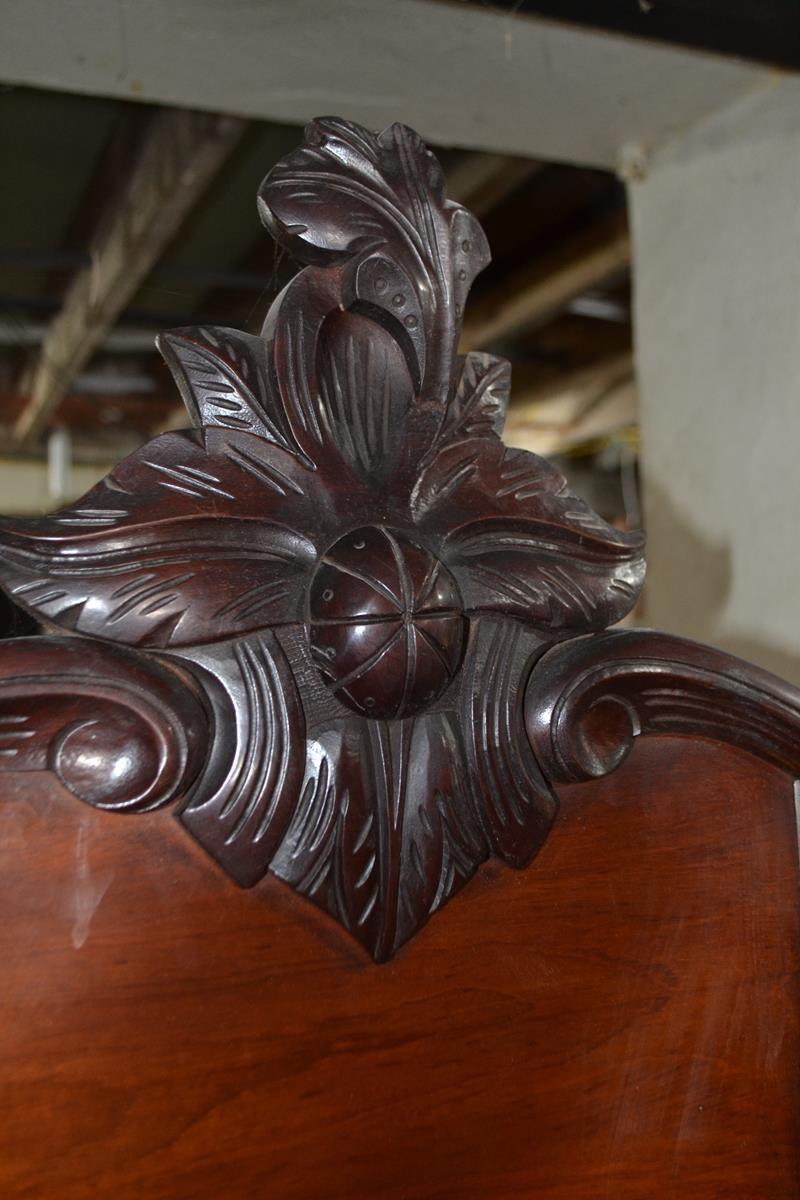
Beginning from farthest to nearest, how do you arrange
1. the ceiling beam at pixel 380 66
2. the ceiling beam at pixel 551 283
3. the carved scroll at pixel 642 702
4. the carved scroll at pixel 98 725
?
the ceiling beam at pixel 551 283 < the ceiling beam at pixel 380 66 < the carved scroll at pixel 642 702 < the carved scroll at pixel 98 725

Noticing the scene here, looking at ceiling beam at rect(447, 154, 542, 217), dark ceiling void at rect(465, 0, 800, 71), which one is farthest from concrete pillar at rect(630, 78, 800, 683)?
ceiling beam at rect(447, 154, 542, 217)

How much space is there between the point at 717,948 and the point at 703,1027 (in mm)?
44

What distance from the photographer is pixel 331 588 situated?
506 mm

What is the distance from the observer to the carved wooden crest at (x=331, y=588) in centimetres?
47

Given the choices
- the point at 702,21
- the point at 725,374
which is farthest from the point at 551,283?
the point at 702,21

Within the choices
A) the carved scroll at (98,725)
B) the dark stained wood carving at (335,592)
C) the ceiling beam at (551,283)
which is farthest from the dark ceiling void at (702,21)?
the carved scroll at (98,725)

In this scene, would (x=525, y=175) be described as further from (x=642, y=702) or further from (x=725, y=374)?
(x=642, y=702)

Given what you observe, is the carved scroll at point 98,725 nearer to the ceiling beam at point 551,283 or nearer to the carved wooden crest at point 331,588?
the carved wooden crest at point 331,588

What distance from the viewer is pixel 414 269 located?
54cm

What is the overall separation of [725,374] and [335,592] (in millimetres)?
1243

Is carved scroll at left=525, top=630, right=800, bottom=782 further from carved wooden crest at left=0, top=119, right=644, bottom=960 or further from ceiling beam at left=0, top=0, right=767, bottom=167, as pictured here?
ceiling beam at left=0, top=0, right=767, bottom=167

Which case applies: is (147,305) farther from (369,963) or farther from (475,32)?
(369,963)

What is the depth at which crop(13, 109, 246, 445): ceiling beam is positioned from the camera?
1.62 metres

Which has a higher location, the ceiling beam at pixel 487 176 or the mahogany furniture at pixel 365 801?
the ceiling beam at pixel 487 176
